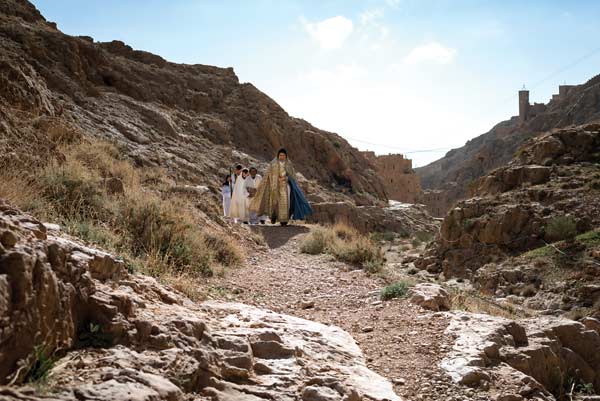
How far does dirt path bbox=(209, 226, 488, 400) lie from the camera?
3609 millimetres

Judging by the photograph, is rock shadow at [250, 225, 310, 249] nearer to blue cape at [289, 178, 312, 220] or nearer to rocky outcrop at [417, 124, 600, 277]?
blue cape at [289, 178, 312, 220]

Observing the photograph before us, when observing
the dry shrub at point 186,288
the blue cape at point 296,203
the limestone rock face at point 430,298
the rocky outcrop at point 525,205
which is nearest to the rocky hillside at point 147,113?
the dry shrub at point 186,288

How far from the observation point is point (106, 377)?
212cm

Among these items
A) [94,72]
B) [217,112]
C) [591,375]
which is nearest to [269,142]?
[217,112]

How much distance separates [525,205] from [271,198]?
23.9 ft

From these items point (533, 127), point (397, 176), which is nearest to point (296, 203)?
point (397, 176)

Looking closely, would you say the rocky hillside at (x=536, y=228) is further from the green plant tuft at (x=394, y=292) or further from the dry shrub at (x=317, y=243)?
the green plant tuft at (x=394, y=292)

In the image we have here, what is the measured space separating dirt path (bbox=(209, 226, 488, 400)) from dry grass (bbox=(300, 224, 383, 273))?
1.11ft

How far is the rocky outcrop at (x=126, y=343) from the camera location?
200 centimetres

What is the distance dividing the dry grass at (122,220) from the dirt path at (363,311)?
457mm

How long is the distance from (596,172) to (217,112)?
61.1 ft

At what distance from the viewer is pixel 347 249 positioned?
31.5 ft

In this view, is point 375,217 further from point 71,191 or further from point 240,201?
point 71,191

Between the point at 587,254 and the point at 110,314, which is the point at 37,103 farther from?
the point at 587,254
